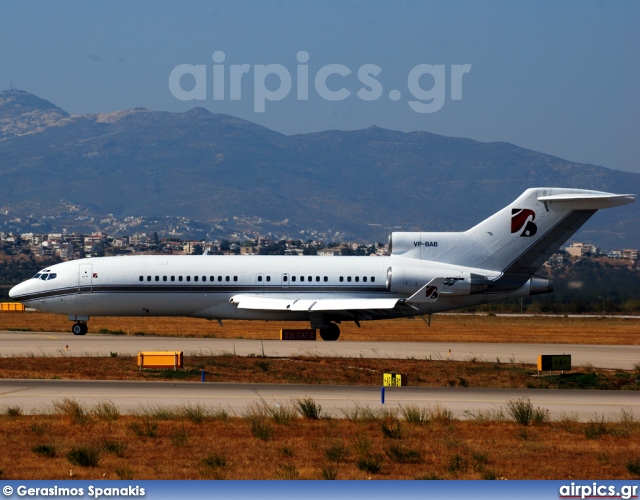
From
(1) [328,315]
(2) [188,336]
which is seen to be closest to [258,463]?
(1) [328,315]

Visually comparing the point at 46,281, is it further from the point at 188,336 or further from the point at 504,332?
the point at 504,332

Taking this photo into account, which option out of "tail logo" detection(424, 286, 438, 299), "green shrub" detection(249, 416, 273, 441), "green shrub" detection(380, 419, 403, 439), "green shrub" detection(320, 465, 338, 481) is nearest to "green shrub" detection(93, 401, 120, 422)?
"green shrub" detection(249, 416, 273, 441)

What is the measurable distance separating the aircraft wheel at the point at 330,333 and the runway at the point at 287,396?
1753 cm

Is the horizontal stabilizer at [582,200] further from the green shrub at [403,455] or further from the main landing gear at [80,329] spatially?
the green shrub at [403,455]

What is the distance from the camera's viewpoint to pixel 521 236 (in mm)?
45688

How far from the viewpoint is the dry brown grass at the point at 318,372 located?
31828 millimetres

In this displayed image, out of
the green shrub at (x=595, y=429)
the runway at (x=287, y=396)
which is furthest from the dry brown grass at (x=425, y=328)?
the green shrub at (x=595, y=429)

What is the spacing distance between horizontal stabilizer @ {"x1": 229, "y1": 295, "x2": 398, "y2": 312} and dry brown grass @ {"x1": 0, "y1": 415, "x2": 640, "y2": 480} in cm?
2180

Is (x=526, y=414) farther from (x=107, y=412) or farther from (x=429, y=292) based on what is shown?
(x=429, y=292)

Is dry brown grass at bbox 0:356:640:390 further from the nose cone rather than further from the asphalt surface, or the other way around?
the nose cone

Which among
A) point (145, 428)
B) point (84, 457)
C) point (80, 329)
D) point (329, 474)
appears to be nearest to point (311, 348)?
point (80, 329)

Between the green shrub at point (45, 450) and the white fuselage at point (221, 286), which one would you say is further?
the white fuselage at point (221, 286)

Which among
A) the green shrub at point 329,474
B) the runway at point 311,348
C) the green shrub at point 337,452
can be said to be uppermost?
the runway at point 311,348

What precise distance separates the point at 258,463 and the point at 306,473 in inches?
47.7
